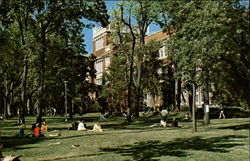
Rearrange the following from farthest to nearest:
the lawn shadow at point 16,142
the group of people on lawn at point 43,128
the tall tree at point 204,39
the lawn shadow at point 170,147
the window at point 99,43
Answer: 1. the window at point 99,43
2. the group of people on lawn at point 43,128
3. the tall tree at point 204,39
4. the lawn shadow at point 16,142
5. the lawn shadow at point 170,147

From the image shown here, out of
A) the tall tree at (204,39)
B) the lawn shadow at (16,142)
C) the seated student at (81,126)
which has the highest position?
the tall tree at (204,39)

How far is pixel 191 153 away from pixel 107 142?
4.86 m

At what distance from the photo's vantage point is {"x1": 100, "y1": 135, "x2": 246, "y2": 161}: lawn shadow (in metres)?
11.9

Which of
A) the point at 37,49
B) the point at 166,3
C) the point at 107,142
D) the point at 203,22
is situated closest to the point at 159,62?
the point at 166,3

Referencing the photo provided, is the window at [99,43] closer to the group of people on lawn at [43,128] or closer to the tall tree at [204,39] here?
the group of people on lawn at [43,128]

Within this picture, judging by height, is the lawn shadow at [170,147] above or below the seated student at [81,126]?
below

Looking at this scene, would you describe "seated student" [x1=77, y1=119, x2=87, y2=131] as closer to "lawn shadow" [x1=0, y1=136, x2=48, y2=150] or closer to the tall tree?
"lawn shadow" [x1=0, y1=136, x2=48, y2=150]

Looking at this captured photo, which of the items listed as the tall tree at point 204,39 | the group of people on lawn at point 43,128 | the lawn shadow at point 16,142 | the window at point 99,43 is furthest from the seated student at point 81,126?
the window at point 99,43

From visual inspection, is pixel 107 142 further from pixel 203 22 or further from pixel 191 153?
pixel 203 22

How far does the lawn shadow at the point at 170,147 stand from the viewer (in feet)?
38.9

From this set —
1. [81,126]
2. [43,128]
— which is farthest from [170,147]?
[43,128]

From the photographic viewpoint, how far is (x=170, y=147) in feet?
44.4

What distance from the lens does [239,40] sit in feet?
70.4

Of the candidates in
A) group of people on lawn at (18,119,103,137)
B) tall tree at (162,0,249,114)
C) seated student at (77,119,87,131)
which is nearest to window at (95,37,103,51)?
group of people on lawn at (18,119,103,137)
